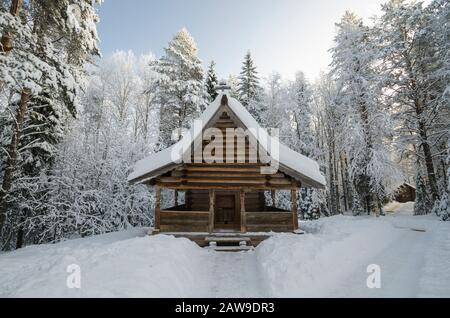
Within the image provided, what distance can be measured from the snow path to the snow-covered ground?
0.02 meters

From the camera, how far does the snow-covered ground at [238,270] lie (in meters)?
5.29

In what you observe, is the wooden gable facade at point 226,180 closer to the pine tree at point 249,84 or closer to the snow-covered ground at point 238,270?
the snow-covered ground at point 238,270

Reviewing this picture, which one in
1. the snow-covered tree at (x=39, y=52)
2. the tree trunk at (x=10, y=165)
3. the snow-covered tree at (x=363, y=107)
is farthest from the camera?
the snow-covered tree at (x=363, y=107)

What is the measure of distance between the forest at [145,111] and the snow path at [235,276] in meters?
8.08

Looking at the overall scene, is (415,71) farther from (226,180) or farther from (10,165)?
(10,165)

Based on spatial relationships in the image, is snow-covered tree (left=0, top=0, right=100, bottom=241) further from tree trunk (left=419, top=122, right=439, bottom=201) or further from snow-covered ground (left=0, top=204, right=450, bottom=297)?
tree trunk (left=419, top=122, right=439, bottom=201)

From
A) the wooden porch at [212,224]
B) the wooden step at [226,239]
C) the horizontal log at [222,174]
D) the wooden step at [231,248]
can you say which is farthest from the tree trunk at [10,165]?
the wooden step at [231,248]

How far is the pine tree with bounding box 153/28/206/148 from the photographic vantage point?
855 inches

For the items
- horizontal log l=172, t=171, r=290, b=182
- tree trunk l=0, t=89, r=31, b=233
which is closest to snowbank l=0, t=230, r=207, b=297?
tree trunk l=0, t=89, r=31, b=233

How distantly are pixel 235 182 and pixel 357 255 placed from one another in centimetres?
524

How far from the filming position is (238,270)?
7863 millimetres

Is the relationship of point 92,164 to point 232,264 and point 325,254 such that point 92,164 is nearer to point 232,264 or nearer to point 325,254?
point 232,264

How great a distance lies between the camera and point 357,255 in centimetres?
849
